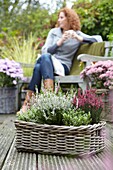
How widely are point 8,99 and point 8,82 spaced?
8.4 inches

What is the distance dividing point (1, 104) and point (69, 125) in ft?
9.13

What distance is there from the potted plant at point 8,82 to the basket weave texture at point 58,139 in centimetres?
263

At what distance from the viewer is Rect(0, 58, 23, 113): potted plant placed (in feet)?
13.9

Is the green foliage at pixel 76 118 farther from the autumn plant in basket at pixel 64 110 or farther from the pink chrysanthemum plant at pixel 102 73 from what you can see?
the pink chrysanthemum plant at pixel 102 73

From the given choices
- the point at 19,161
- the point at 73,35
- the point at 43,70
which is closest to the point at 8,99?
the point at 43,70

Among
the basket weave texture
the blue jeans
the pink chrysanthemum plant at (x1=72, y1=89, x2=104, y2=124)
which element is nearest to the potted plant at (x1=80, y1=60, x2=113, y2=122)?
the blue jeans

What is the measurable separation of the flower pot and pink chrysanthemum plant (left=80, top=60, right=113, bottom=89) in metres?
1.12

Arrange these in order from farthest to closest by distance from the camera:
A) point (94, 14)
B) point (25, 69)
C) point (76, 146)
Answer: point (94, 14) < point (25, 69) < point (76, 146)

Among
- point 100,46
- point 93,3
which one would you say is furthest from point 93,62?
point 93,3

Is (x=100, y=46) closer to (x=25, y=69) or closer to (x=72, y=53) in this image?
(x=72, y=53)

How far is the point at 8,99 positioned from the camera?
435 centimetres

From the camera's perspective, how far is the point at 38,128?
1578 mm

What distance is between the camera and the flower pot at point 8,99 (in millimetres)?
4289

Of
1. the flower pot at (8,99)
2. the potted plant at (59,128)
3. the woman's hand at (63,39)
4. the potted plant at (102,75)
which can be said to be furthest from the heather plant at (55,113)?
the flower pot at (8,99)
